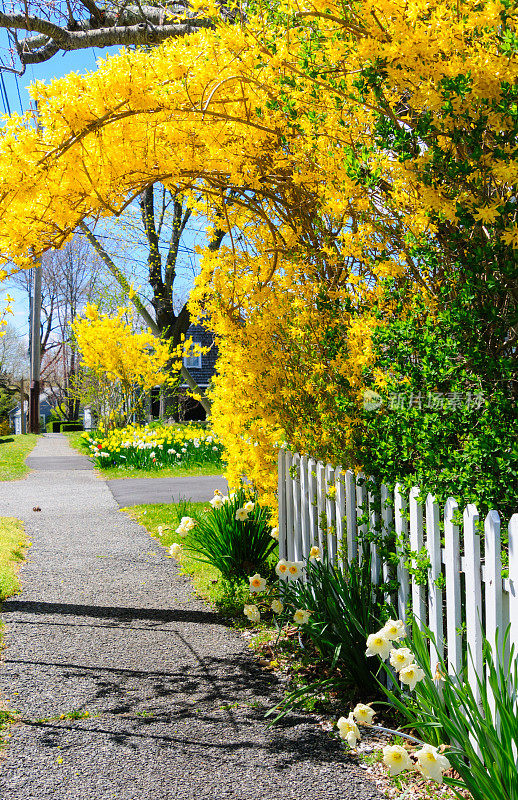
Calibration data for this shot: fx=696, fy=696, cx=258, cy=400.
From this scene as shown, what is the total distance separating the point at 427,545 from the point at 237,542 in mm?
2656

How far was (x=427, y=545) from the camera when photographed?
295 cm

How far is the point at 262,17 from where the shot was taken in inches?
140

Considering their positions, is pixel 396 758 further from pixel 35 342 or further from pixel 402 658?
pixel 35 342

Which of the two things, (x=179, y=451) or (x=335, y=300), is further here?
(x=179, y=451)

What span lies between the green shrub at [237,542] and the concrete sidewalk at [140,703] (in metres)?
0.41

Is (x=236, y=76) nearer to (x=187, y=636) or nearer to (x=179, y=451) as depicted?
(x=187, y=636)

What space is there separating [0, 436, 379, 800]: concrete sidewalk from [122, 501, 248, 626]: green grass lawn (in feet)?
0.45

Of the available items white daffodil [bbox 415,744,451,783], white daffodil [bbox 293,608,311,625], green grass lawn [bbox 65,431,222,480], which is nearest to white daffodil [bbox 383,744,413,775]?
white daffodil [bbox 415,744,451,783]

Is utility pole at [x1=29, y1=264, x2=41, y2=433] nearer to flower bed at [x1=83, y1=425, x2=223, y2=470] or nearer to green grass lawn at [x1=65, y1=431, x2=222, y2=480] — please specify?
flower bed at [x1=83, y1=425, x2=223, y2=470]

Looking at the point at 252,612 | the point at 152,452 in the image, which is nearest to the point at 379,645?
the point at 252,612

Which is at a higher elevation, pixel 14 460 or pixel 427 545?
pixel 427 545

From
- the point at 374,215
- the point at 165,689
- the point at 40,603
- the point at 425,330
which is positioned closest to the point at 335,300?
the point at 374,215

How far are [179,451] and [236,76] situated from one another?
1064 centimetres

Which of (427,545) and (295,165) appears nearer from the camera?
(427,545)
